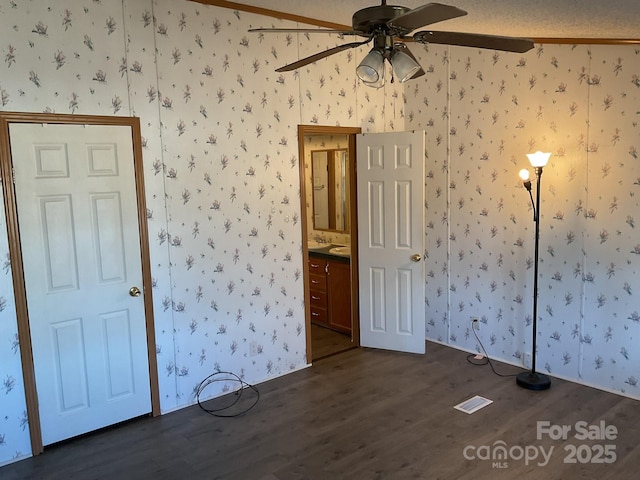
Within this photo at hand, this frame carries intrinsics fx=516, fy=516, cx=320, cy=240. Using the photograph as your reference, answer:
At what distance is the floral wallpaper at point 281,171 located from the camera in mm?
3262

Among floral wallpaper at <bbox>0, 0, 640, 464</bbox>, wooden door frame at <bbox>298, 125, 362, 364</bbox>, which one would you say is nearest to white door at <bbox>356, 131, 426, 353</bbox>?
wooden door frame at <bbox>298, 125, 362, 364</bbox>

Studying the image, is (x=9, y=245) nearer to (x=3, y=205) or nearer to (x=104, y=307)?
(x=3, y=205)

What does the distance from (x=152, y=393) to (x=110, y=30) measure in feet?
8.15

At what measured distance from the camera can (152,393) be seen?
370cm

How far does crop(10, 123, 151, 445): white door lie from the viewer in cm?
315

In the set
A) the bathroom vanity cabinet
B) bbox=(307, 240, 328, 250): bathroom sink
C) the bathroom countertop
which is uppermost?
bbox=(307, 240, 328, 250): bathroom sink

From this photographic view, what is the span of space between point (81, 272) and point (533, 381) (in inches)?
134

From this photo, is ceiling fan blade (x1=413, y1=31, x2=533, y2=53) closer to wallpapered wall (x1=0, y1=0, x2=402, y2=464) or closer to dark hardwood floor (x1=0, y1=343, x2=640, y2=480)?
wallpapered wall (x1=0, y1=0, x2=402, y2=464)

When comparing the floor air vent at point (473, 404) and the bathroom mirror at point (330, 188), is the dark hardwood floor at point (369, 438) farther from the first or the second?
the bathroom mirror at point (330, 188)

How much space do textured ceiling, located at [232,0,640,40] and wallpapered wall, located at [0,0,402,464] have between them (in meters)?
0.42

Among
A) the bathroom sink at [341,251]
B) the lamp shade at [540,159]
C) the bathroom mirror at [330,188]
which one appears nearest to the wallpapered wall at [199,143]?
the bathroom sink at [341,251]

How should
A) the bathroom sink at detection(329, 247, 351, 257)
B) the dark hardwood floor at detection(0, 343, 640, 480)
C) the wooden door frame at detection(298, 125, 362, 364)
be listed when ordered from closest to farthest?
1. the dark hardwood floor at detection(0, 343, 640, 480)
2. the wooden door frame at detection(298, 125, 362, 364)
3. the bathroom sink at detection(329, 247, 351, 257)

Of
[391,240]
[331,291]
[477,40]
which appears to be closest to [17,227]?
[477,40]

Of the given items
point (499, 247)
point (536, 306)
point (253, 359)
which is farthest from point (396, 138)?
point (253, 359)
